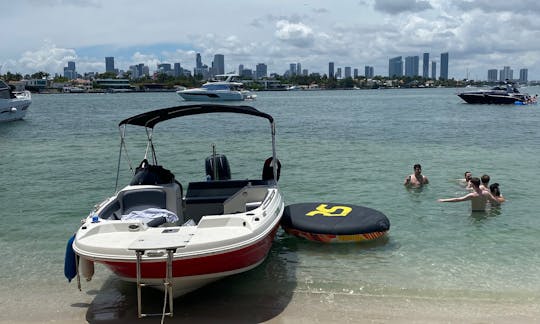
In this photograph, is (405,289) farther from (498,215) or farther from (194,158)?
(194,158)

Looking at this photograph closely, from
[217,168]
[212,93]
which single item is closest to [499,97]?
[212,93]

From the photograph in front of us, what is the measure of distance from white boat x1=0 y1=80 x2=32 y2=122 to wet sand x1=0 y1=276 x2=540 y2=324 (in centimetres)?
Answer: 4250

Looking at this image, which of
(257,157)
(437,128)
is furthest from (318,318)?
(437,128)

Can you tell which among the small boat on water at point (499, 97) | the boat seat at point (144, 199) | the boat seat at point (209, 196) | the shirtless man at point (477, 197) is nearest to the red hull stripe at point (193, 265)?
the boat seat at point (144, 199)

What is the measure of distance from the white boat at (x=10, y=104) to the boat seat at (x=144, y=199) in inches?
1652

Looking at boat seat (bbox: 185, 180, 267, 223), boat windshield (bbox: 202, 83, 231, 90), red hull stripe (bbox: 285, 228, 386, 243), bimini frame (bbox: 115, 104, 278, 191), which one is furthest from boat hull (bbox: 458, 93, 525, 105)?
boat seat (bbox: 185, 180, 267, 223)

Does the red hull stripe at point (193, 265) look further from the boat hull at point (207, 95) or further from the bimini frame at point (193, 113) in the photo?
the boat hull at point (207, 95)

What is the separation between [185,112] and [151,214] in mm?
2499

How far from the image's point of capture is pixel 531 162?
2005cm

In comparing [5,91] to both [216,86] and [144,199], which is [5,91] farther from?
[144,199]

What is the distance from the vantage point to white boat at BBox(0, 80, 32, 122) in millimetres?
Answer: 45250

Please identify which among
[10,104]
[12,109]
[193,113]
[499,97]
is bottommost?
[12,109]

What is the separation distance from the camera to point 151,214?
8125 millimetres

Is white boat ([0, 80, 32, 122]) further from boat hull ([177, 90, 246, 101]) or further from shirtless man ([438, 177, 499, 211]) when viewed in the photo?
shirtless man ([438, 177, 499, 211])
